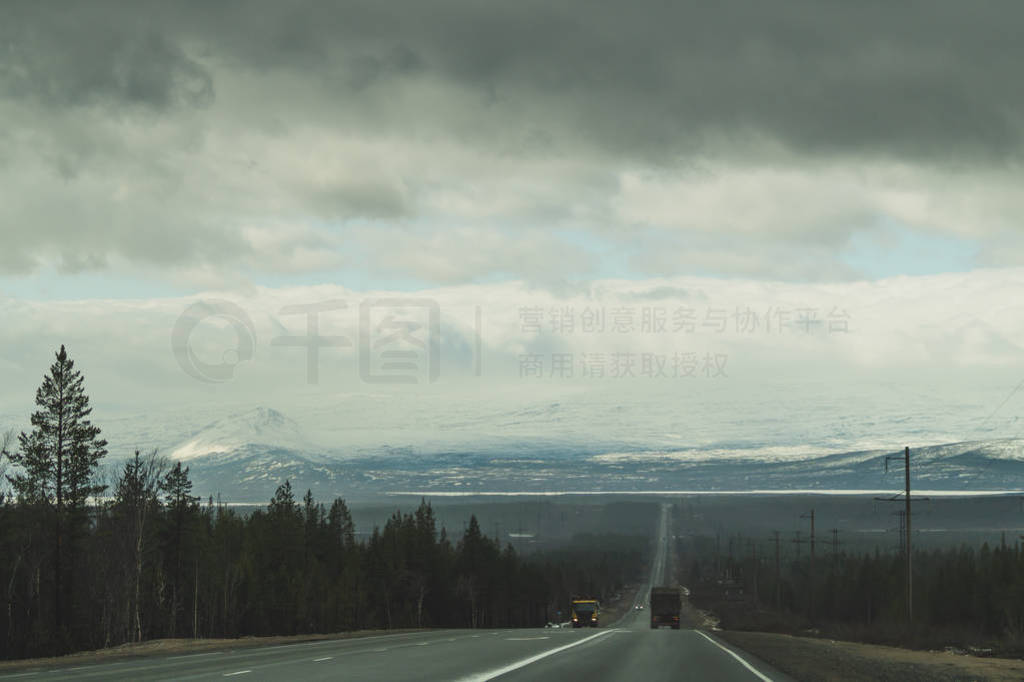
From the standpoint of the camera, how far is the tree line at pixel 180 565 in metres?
86.3

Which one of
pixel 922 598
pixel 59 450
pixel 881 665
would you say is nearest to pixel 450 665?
pixel 881 665

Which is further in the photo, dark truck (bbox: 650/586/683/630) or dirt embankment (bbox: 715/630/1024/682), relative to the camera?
dark truck (bbox: 650/586/683/630)

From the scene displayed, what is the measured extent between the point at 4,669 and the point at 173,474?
72.7 m

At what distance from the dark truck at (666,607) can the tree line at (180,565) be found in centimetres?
4467

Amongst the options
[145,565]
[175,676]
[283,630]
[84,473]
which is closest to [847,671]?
[175,676]

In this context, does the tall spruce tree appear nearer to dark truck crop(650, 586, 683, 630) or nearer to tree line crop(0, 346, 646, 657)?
tree line crop(0, 346, 646, 657)

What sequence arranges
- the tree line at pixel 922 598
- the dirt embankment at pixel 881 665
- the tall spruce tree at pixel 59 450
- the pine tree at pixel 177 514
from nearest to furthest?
1. the dirt embankment at pixel 881 665
2. the tall spruce tree at pixel 59 450
3. the pine tree at pixel 177 514
4. the tree line at pixel 922 598

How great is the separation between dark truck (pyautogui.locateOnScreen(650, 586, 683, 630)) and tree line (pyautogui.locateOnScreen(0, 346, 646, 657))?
44668mm

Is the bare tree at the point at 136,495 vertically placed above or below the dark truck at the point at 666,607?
above

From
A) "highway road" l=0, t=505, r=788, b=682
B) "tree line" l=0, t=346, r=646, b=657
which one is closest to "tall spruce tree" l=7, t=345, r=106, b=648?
"tree line" l=0, t=346, r=646, b=657

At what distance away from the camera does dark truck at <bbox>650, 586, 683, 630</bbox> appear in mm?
112250

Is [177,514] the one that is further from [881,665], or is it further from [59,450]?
[881,665]

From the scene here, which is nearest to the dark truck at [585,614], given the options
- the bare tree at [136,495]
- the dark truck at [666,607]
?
the dark truck at [666,607]

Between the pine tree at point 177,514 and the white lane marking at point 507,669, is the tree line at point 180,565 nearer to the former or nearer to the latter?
the pine tree at point 177,514
